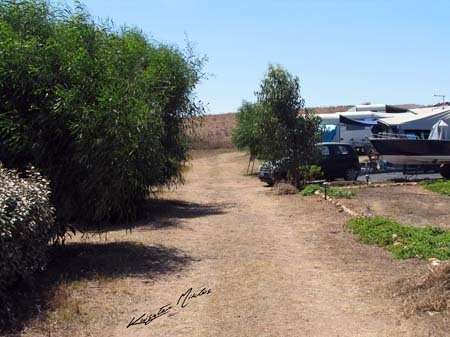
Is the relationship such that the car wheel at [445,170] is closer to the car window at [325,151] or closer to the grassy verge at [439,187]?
the grassy verge at [439,187]

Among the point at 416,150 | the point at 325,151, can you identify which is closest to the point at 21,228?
the point at 325,151

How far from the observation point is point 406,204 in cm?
1702

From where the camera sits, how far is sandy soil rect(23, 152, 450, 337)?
6402 millimetres

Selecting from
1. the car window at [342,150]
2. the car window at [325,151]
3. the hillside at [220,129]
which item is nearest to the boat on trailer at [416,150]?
the car window at [342,150]

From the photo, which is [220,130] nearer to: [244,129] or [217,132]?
[217,132]

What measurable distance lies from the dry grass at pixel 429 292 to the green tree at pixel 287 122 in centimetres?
1523

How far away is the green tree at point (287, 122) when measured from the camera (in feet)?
74.9

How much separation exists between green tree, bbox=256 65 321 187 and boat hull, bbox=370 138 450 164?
425cm

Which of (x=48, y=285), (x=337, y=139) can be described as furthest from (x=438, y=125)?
(x=48, y=285)

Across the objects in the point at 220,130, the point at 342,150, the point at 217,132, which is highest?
the point at 220,130

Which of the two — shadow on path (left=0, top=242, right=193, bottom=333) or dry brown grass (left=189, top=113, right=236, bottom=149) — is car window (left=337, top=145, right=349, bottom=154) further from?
dry brown grass (left=189, top=113, right=236, bottom=149)

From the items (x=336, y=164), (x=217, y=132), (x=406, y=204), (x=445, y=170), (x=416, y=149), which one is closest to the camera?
(x=406, y=204)
